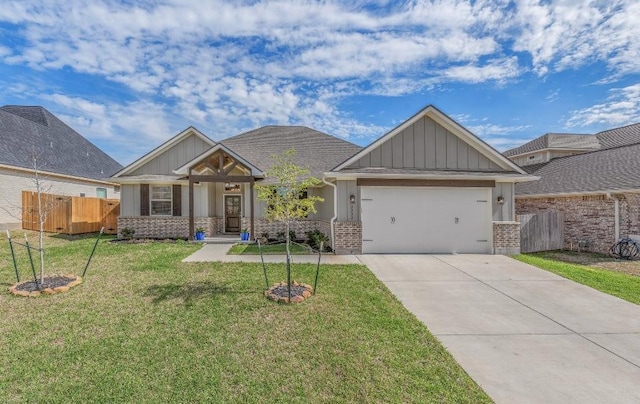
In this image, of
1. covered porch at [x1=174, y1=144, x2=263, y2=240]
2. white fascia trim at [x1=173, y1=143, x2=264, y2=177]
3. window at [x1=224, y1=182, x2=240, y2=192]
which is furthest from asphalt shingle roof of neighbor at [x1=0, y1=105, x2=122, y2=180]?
window at [x1=224, y1=182, x2=240, y2=192]

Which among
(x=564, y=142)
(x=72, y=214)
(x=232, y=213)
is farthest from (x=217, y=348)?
(x=564, y=142)

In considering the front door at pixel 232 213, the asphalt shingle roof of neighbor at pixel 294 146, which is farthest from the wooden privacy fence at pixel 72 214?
the asphalt shingle roof of neighbor at pixel 294 146

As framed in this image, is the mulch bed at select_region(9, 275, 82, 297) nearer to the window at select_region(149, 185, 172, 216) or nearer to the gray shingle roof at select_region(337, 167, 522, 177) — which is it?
the window at select_region(149, 185, 172, 216)

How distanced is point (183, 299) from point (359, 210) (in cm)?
649

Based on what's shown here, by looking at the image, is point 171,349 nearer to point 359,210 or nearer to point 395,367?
point 395,367

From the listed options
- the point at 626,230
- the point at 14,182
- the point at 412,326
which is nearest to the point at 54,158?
the point at 14,182

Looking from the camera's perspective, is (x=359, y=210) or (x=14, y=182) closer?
(x=359, y=210)

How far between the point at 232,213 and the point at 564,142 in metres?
22.5

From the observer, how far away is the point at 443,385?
130 inches

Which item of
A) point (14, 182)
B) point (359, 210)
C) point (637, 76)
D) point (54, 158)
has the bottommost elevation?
point (359, 210)

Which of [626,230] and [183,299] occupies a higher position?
[626,230]

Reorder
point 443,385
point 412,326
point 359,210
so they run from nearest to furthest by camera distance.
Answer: point 443,385
point 412,326
point 359,210

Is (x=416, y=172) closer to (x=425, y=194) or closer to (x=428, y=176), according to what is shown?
(x=428, y=176)

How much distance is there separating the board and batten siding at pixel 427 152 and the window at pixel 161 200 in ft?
31.5
